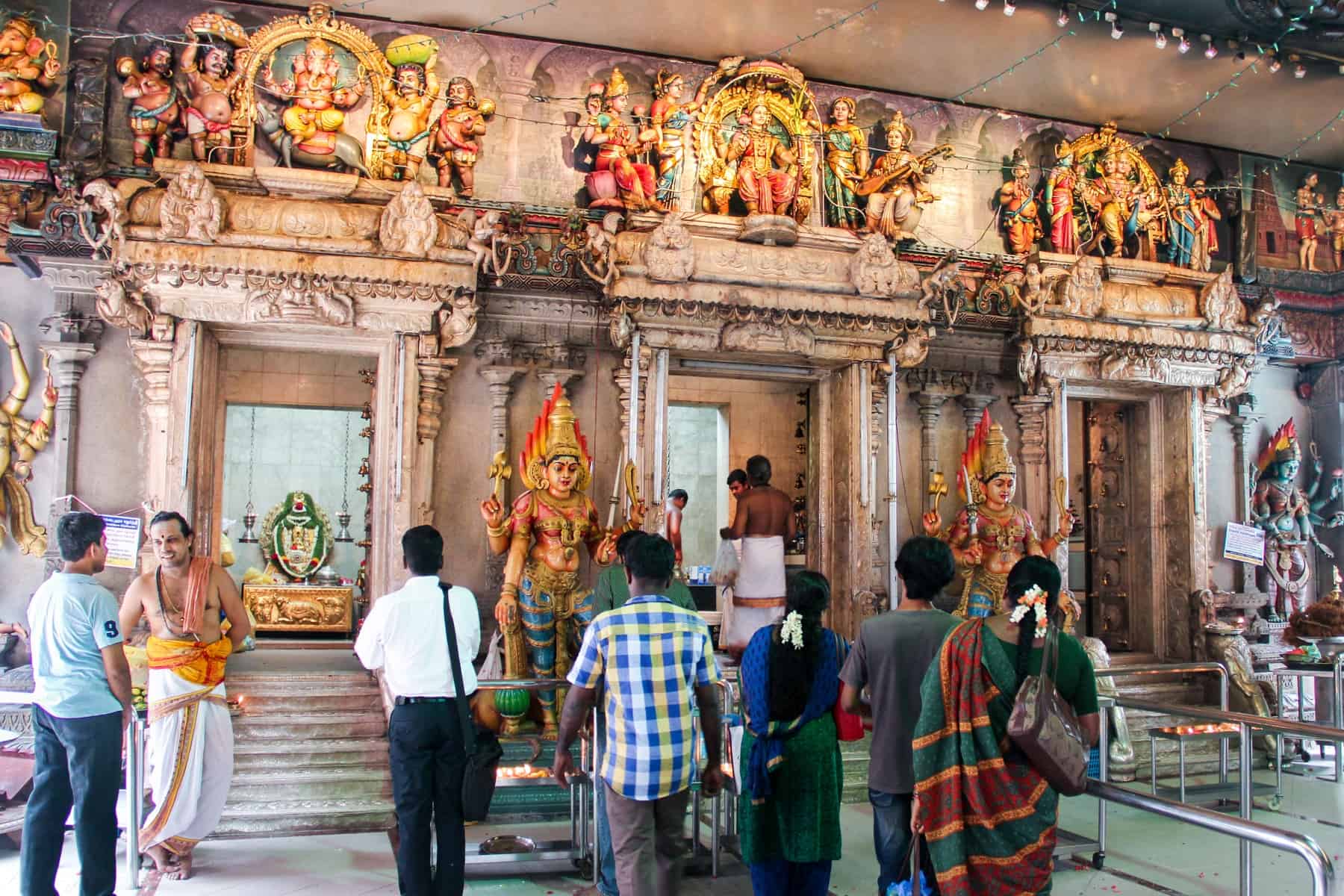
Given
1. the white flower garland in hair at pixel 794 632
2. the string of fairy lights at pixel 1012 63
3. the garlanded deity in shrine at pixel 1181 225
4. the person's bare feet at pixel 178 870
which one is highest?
the string of fairy lights at pixel 1012 63

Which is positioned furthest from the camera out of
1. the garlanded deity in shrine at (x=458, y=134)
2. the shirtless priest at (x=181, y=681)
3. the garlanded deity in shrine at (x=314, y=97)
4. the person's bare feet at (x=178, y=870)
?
the garlanded deity in shrine at (x=458, y=134)

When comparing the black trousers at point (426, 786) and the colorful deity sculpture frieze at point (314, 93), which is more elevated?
the colorful deity sculpture frieze at point (314, 93)

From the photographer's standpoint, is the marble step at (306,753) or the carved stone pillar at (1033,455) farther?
the carved stone pillar at (1033,455)

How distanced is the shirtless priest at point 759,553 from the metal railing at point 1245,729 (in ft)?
9.28

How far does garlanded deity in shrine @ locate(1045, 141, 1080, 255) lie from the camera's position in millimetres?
10461

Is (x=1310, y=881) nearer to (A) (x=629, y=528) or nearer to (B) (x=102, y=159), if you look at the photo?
(A) (x=629, y=528)

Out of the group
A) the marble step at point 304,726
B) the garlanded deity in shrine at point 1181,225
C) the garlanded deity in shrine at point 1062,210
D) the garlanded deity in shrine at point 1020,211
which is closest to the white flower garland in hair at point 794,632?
the marble step at point 304,726

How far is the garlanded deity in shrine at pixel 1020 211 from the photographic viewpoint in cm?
1041

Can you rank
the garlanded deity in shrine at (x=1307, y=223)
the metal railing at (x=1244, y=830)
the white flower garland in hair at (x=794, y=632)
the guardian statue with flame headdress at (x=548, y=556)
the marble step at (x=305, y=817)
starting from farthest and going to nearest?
the garlanded deity in shrine at (x=1307, y=223)
the guardian statue with flame headdress at (x=548, y=556)
the marble step at (x=305, y=817)
the white flower garland in hair at (x=794, y=632)
the metal railing at (x=1244, y=830)

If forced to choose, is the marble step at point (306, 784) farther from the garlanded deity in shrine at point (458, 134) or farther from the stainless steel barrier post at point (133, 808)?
the garlanded deity in shrine at point (458, 134)

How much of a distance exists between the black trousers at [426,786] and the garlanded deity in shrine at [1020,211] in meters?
8.29

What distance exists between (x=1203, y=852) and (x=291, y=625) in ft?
26.6

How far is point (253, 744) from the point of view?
22.2ft

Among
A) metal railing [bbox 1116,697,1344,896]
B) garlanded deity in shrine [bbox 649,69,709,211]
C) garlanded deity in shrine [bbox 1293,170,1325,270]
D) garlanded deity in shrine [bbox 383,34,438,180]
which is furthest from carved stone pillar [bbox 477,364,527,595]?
garlanded deity in shrine [bbox 1293,170,1325,270]
